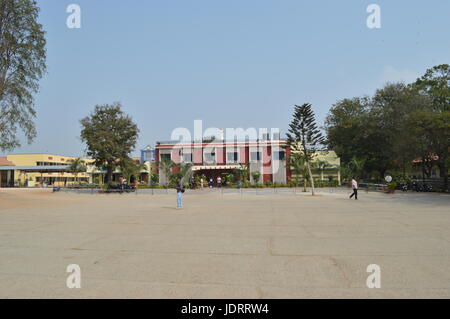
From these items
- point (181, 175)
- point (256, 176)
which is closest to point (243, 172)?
point (256, 176)

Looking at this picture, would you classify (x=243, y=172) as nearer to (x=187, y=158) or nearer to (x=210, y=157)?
(x=210, y=157)

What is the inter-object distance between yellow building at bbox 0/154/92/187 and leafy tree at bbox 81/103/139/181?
3163 centimetres

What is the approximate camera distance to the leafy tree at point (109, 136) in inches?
1122

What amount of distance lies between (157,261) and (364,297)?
340 centimetres

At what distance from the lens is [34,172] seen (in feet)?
206

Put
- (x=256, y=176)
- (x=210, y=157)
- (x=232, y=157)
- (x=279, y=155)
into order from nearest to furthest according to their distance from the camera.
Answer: (x=256, y=176) → (x=279, y=155) → (x=232, y=157) → (x=210, y=157)

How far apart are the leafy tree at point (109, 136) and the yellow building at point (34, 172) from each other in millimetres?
31626

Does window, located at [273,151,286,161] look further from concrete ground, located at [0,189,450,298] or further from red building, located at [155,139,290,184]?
concrete ground, located at [0,189,450,298]

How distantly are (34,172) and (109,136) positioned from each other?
45.4 metres

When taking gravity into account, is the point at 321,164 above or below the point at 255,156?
below

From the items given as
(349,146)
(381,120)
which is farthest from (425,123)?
(349,146)

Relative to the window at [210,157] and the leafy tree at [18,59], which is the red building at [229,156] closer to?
the window at [210,157]

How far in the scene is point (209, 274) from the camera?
455 centimetres
